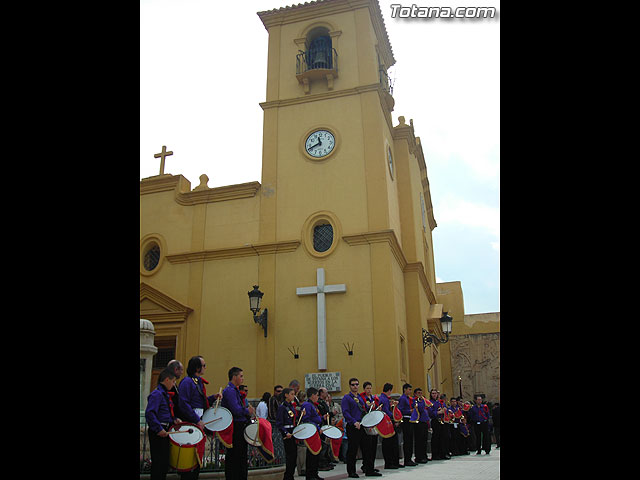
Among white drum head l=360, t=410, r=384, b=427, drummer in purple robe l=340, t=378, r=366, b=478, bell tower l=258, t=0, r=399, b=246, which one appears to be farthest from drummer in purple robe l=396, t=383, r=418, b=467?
bell tower l=258, t=0, r=399, b=246

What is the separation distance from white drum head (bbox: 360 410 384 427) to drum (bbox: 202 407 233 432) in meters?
4.42

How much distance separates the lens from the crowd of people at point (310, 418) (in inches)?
279

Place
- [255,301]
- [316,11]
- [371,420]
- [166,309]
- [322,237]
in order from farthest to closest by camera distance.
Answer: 1. [316,11]
2. [166,309]
3. [322,237]
4. [255,301]
5. [371,420]

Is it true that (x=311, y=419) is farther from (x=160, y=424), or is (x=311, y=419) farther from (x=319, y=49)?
(x=319, y=49)

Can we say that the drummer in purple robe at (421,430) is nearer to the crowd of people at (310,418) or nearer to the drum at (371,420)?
the crowd of people at (310,418)

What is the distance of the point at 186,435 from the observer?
6898 mm

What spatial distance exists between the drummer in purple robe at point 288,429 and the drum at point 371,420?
205 cm

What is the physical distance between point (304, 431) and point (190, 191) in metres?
13.7

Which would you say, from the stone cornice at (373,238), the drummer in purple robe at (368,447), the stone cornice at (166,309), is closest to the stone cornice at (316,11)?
the stone cornice at (373,238)

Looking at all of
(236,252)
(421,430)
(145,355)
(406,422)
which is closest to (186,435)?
(145,355)

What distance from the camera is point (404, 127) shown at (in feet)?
77.4
